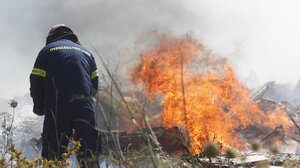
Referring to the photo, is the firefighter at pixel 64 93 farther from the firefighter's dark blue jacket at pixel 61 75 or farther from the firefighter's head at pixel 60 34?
the firefighter's head at pixel 60 34

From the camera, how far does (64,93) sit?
414cm

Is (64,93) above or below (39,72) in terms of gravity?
below

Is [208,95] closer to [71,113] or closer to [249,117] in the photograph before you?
[249,117]

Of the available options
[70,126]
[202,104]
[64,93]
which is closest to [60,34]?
[64,93]

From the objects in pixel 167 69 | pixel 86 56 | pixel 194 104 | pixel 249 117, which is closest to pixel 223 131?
pixel 194 104

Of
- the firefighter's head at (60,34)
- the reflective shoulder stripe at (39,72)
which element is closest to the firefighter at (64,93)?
the reflective shoulder stripe at (39,72)

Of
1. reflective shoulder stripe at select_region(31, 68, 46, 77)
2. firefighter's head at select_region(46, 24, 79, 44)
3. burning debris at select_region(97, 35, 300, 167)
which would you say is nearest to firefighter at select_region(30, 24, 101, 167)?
reflective shoulder stripe at select_region(31, 68, 46, 77)

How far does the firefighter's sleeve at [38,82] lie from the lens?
4.32m

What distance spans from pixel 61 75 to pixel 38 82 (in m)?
0.29

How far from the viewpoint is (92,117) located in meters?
4.16

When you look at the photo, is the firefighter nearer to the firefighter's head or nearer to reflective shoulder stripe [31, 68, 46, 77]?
reflective shoulder stripe [31, 68, 46, 77]

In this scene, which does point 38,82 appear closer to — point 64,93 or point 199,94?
point 64,93

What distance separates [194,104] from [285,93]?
75.4 feet

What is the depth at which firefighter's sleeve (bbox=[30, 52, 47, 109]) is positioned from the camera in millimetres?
4320
